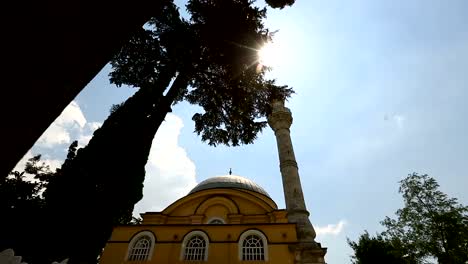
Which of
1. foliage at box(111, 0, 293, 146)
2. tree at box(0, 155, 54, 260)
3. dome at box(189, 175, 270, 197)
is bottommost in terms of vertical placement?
tree at box(0, 155, 54, 260)

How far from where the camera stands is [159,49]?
1164cm

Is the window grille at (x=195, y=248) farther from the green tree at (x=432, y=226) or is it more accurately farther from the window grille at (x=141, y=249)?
the green tree at (x=432, y=226)

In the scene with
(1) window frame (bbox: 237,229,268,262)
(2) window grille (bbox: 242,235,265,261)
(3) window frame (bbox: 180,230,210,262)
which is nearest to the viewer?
(1) window frame (bbox: 237,229,268,262)

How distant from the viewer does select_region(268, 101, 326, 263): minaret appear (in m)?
15.1

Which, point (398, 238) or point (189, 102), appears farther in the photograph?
point (398, 238)

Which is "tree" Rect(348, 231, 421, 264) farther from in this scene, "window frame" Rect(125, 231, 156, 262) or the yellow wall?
"window frame" Rect(125, 231, 156, 262)

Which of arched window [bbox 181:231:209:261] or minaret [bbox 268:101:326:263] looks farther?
minaret [bbox 268:101:326:263]

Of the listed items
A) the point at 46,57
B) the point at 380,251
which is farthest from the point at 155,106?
the point at 380,251

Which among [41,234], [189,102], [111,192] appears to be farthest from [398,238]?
[41,234]

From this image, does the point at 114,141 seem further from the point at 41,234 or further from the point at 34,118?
the point at 34,118

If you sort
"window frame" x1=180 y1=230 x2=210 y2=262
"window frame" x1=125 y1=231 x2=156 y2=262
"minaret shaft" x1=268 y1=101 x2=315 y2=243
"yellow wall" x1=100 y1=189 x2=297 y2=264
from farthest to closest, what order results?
"minaret shaft" x1=268 y1=101 x2=315 y2=243 < "window frame" x1=125 y1=231 x2=156 y2=262 < "window frame" x1=180 y1=230 x2=210 y2=262 < "yellow wall" x1=100 y1=189 x2=297 y2=264

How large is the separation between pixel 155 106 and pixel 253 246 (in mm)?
9705

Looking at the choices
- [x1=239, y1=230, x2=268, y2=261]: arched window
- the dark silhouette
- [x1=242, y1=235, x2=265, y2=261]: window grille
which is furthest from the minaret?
the dark silhouette

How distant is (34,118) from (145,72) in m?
12.0
